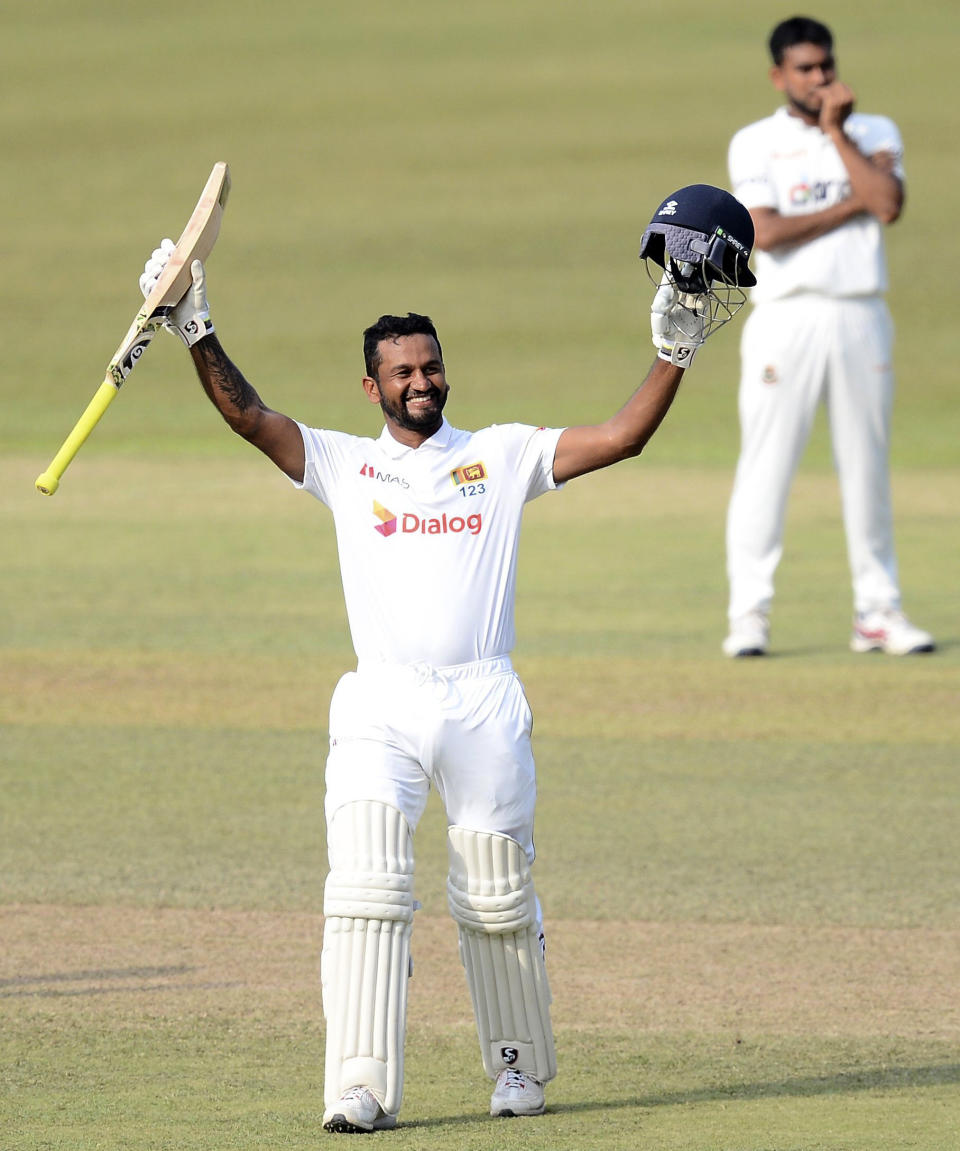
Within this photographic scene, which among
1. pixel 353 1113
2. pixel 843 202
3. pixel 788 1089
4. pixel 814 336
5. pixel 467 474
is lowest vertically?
pixel 353 1113

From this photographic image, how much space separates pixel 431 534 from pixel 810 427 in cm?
534

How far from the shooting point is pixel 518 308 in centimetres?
2462

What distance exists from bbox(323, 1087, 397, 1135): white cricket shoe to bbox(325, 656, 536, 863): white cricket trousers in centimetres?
54

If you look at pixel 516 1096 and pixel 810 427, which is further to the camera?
pixel 810 427

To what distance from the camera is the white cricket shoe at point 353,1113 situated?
4125 mm

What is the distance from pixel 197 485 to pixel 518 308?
1001 cm

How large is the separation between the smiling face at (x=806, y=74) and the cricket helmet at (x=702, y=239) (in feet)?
16.1

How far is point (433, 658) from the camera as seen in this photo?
14.6ft

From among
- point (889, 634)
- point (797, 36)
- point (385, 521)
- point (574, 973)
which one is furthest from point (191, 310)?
point (889, 634)

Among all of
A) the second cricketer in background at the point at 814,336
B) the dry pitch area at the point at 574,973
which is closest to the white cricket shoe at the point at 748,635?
the second cricketer in background at the point at 814,336

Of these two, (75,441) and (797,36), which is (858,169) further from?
(75,441)

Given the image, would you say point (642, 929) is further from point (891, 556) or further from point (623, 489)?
point (623, 489)

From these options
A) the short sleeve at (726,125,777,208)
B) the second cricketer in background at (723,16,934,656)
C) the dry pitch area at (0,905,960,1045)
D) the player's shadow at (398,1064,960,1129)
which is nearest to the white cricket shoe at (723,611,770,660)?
the second cricketer in background at (723,16,934,656)

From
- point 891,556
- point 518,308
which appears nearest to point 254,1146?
point 891,556
